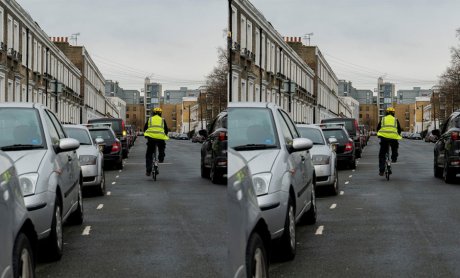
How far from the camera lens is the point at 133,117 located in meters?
177

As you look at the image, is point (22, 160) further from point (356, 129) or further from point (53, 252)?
point (356, 129)

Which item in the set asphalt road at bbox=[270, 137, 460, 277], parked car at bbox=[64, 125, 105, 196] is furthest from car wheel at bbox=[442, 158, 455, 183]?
parked car at bbox=[64, 125, 105, 196]

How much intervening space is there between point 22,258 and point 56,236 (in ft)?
10.5

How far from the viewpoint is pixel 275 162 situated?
5457 millimetres

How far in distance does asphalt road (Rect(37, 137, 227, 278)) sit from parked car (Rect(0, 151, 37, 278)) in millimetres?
885

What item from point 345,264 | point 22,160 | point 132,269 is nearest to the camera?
point 22,160

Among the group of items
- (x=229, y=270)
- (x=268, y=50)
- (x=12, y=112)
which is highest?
(x=268, y=50)

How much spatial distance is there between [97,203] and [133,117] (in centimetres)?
16477

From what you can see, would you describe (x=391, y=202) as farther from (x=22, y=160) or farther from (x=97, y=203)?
(x=22, y=160)

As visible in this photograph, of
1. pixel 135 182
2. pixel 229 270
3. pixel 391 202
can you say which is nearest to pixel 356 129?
pixel 135 182

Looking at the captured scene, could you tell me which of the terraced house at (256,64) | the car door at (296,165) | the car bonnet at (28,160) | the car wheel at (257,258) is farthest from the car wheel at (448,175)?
the car wheel at (257,258)

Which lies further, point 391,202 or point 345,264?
point 391,202

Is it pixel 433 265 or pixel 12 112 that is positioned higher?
pixel 12 112

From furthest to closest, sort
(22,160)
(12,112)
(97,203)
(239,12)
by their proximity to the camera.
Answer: (97,203)
(12,112)
(22,160)
(239,12)
